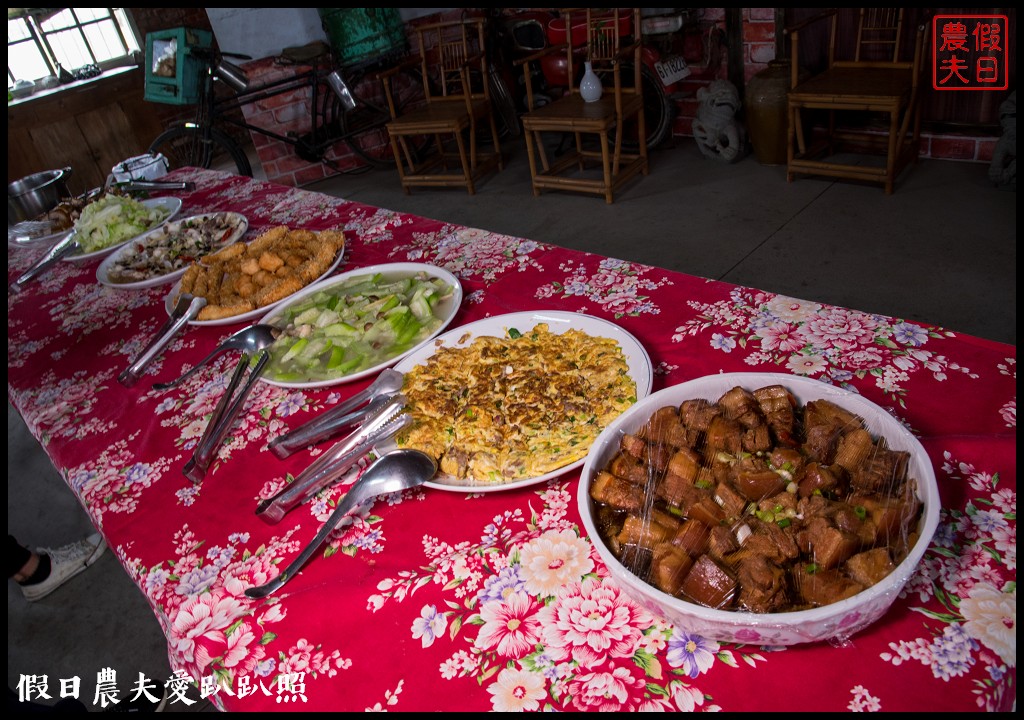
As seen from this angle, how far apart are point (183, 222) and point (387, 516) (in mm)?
1854

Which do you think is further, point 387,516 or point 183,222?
point 183,222

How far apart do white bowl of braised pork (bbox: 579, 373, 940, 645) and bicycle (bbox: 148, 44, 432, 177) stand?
18.1 feet

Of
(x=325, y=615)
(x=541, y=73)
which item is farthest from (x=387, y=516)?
(x=541, y=73)

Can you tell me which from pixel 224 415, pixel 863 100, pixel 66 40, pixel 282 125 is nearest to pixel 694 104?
pixel 863 100

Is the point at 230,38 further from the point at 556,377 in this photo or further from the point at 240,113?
the point at 556,377

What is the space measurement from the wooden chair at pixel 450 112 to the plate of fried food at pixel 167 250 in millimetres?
2788

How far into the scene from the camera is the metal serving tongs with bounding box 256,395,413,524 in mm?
1096

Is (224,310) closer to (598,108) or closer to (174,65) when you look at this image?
(598,108)

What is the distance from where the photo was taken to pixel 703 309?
4.58 feet

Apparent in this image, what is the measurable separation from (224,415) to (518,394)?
62cm

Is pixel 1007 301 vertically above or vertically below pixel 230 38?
below

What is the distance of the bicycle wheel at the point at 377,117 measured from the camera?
235 inches

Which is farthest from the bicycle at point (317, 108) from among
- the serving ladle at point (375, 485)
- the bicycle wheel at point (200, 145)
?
the serving ladle at point (375, 485)

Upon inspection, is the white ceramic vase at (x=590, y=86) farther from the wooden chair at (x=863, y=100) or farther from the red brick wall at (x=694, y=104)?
the wooden chair at (x=863, y=100)
